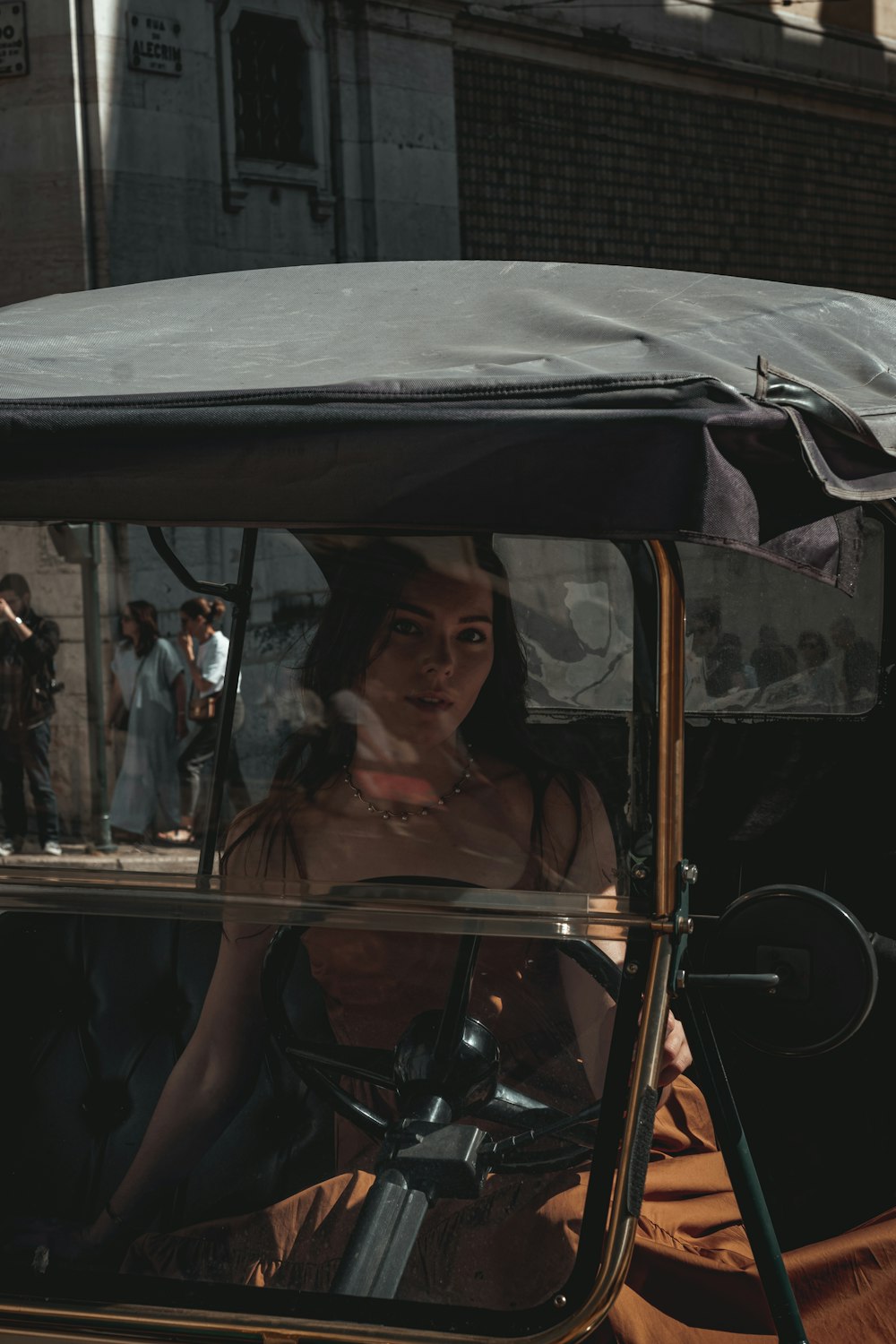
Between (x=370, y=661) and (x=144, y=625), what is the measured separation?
1.76 m

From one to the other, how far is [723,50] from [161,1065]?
1371 centimetres

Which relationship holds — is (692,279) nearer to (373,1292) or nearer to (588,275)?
(588,275)

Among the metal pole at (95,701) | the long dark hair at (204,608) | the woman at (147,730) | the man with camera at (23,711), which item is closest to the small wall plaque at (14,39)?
the woman at (147,730)

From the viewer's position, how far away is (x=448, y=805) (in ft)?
5.99

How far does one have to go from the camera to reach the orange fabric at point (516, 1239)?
155cm

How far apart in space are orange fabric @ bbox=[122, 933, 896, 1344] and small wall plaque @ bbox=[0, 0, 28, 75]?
9.81 m

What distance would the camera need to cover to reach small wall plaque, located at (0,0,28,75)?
32.7 ft

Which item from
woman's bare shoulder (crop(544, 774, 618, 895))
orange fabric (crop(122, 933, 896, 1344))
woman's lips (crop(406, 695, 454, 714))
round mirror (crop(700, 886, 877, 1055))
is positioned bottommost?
orange fabric (crop(122, 933, 896, 1344))

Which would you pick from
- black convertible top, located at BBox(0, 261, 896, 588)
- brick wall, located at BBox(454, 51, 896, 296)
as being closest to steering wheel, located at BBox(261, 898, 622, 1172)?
black convertible top, located at BBox(0, 261, 896, 588)

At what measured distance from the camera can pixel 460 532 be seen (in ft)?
5.67

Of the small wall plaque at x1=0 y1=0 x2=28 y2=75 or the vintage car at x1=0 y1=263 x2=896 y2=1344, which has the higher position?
the small wall plaque at x1=0 y1=0 x2=28 y2=75

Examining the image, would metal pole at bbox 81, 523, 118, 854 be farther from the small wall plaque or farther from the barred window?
the barred window

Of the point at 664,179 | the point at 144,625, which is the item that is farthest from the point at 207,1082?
the point at 664,179

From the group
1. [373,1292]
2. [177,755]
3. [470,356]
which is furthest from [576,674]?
[177,755]
